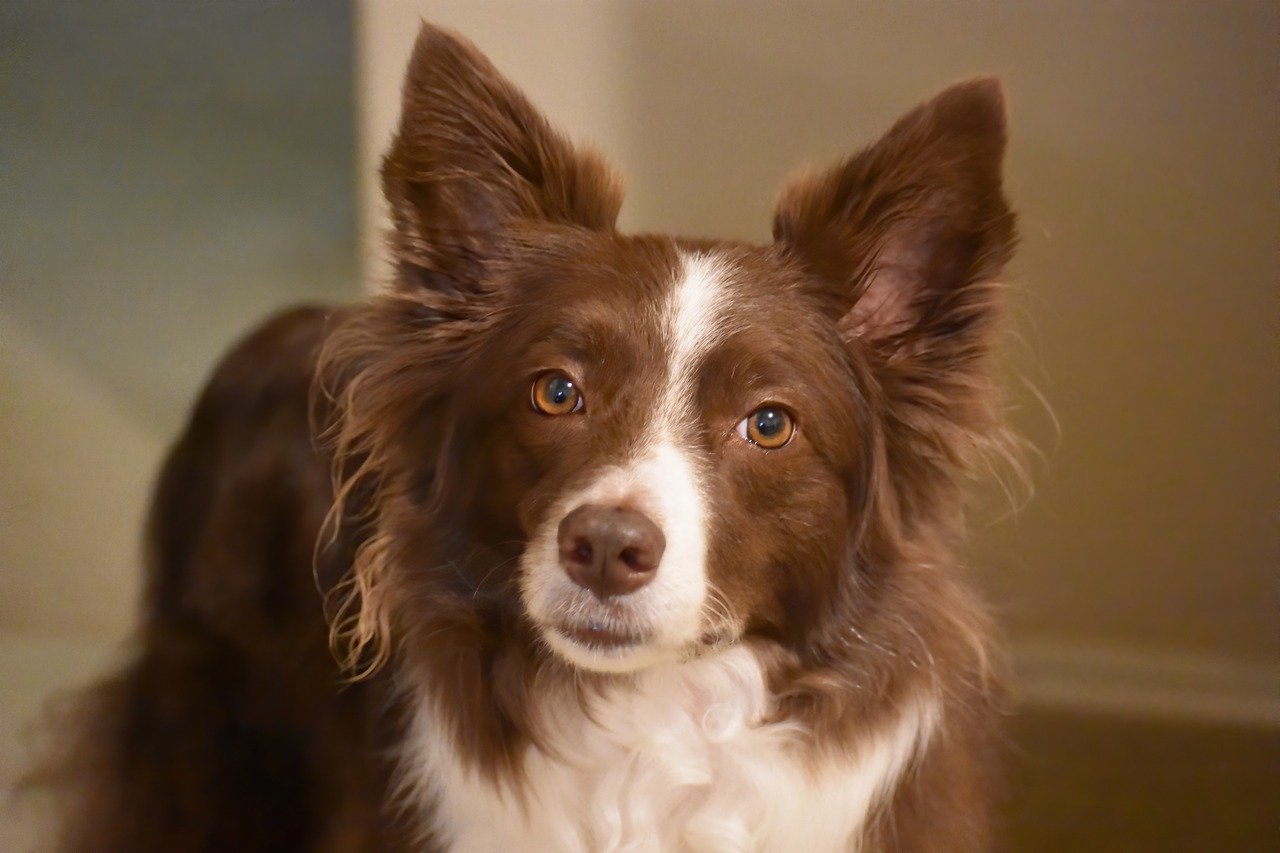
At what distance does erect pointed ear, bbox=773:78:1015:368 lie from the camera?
5.00 ft

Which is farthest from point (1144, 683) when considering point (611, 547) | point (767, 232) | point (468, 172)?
point (468, 172)

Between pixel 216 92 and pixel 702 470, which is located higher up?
pixel 216 92

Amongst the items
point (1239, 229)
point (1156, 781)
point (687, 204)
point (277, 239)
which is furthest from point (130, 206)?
point (1156, 781)

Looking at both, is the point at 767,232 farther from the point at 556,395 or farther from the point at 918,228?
the point at 556,395

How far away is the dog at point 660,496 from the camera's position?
1.51 meters

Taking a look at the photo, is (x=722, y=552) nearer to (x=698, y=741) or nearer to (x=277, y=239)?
(x=698, y=741)

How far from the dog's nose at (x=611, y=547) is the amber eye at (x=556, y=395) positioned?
22cm

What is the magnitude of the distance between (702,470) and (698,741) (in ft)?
1.52

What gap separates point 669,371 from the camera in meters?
1.53

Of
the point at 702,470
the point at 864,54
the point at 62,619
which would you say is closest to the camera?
the point at 702,470

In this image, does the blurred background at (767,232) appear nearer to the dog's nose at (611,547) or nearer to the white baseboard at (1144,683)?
the white baseboard at (1144,683)

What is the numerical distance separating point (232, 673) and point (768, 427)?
1.19 m

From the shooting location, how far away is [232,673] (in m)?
2.08

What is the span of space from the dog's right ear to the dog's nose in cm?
54
